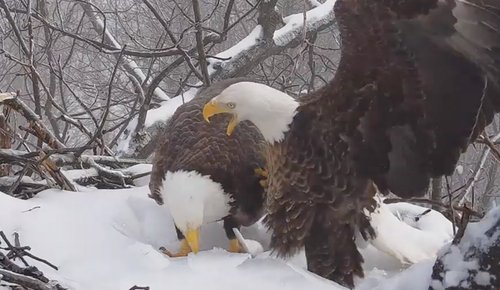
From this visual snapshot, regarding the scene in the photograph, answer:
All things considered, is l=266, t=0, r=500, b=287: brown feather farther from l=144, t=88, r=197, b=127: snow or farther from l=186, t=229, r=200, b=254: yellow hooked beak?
l=144, t=88, r=197, b=127: snow

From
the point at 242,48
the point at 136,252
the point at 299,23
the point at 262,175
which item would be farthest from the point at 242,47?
the point at 136,252

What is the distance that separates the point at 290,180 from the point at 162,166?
0.46 metres

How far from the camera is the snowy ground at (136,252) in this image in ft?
3.95

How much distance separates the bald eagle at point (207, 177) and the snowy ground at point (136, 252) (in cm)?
10

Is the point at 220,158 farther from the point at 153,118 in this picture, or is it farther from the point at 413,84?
the point at 153,118

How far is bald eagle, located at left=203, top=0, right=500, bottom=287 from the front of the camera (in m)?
1.42

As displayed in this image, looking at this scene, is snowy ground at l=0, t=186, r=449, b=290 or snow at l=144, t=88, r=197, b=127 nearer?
snowy ground at l=0, t=186, r=449, b=290

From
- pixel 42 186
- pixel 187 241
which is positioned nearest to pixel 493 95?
pixel 187 241

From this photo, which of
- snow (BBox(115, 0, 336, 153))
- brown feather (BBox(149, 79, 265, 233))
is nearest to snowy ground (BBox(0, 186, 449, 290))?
brown feather (BBox(149, 79, 265, 233))

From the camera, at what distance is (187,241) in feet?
5.99

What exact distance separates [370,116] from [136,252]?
612mm

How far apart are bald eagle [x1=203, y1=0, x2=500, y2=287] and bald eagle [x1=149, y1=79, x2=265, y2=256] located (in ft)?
0.43

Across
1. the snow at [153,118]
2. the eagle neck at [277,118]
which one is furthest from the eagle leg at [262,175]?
the snow at [153,118]

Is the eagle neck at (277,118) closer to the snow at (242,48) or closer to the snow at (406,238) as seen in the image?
the snow at (406,238)
